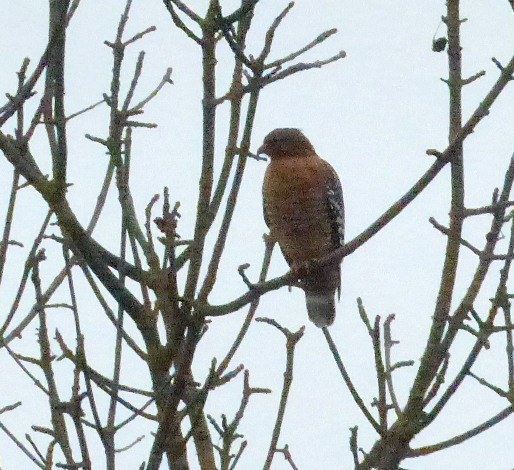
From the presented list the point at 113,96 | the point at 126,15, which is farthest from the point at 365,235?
the point at 126,15

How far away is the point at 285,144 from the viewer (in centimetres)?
590

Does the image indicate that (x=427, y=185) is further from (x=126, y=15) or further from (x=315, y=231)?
(x=315, y=231)

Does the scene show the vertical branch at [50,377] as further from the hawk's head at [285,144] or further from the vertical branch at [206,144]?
the hawk's head at [285,144]

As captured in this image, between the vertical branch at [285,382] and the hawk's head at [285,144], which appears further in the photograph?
the hawk's head at [285,144]

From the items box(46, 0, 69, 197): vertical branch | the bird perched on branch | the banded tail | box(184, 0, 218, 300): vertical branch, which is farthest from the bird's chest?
box(46, 0, 69, 197): vertical branch

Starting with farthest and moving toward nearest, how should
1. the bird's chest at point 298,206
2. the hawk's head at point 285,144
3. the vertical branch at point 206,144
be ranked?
1. the hawk's head at point 285,144
2. the bird's chest at point 298,206
3. the vertical branch at point 206,144

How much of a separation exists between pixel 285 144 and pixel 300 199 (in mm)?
506

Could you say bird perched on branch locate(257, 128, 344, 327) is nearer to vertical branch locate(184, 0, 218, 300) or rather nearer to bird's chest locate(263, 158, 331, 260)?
bird's chest locate(263, 158, 331, 260)

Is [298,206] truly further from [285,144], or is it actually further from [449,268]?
[449,268]

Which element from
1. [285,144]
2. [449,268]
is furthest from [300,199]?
[449,268]

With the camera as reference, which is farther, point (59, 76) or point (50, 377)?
point (50, 377)

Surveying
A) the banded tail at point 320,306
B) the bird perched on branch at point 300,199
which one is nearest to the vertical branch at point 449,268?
the bird perched on branch at point 300,199

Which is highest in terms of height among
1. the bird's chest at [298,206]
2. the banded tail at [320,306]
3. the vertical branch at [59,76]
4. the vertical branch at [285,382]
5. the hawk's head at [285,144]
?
the hawk's head at [285,144]

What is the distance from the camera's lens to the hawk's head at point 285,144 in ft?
19.3
